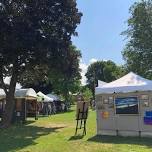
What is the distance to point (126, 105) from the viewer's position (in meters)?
20.5

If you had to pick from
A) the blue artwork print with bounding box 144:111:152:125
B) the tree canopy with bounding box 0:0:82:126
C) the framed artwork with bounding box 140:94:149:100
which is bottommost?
the blue artwork print with bounding box 144:111:152:125

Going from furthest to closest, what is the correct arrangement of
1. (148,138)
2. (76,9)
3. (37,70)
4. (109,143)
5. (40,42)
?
(37,70), (76,9), (40,42), (148,138), (109,143)

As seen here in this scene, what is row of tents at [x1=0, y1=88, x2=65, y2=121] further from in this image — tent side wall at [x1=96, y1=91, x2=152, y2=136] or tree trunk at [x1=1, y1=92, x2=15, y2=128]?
tent side wall at [x1=96, y1=91, x2=152, y2=136]

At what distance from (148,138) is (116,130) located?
2123 mm

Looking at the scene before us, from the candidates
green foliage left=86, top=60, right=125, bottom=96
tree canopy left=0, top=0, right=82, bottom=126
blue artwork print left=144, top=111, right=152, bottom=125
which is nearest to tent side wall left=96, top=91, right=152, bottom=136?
blue artwork print left=144, top=111, right=152, bottom=125

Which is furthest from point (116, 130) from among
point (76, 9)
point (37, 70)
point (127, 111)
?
point (37, 70)

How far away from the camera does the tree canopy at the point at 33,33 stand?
28125 millimetres

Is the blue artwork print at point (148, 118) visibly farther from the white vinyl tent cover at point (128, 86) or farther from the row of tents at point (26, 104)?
the row of tents at point (26, 104)

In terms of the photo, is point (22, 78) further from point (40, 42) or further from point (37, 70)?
point (40, 42)

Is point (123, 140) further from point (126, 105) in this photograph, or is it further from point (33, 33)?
point (33, 33)

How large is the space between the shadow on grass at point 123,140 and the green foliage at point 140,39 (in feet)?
52.7

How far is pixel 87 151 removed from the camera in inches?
607

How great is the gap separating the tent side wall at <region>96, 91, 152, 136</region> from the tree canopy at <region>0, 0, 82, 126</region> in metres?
8.86

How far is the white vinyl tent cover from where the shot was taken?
1941cm
